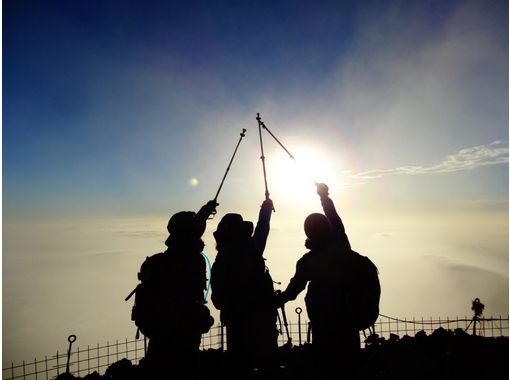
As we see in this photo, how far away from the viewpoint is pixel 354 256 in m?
3.69

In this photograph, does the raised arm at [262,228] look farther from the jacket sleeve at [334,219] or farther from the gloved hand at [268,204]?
the jacket sleeve at [334,219]

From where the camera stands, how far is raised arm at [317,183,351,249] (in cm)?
407

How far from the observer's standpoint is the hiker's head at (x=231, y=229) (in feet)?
15.3

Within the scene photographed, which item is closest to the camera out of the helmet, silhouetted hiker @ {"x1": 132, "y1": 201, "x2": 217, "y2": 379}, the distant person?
the distant person

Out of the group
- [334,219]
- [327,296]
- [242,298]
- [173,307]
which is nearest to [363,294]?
[327,296]

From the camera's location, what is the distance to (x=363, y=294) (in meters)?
3.58

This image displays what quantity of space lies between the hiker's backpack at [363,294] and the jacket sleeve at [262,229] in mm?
1602

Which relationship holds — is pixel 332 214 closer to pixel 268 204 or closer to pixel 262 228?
pixel 262 228

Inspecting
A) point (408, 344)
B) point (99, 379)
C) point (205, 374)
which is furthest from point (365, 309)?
point (99, 379)

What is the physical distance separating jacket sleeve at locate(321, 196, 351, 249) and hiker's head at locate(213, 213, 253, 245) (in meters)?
1.31

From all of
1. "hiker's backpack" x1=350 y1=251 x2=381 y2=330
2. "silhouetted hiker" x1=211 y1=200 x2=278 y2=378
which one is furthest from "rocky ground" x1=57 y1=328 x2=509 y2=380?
"hiker's backpack" x1=350 y1=251 x2=381 y2=330

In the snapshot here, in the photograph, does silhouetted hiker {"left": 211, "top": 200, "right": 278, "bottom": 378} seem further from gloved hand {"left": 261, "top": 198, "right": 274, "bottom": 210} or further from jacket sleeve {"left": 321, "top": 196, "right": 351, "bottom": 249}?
jacket sleeve {"left": 321, "top": 196, "right": 351, "bottom": 249}

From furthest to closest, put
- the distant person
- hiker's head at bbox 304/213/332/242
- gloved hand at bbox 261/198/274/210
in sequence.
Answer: gloved hand at bbox 261/198/274/210 → hiker's head at bbox 304/213/332/242 → the distant person

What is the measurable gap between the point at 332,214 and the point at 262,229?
3.89 ft
